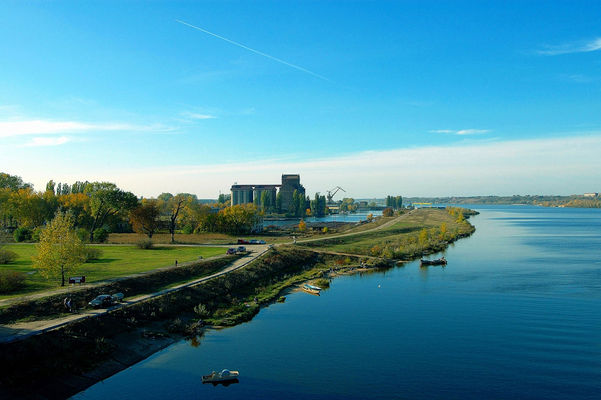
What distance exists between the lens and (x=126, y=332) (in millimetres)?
37938

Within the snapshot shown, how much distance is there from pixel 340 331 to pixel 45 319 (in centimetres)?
2747

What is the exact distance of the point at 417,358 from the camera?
34750mm

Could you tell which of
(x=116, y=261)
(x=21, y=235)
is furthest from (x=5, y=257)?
(x=21, y=235)

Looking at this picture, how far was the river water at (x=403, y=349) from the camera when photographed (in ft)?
96.4

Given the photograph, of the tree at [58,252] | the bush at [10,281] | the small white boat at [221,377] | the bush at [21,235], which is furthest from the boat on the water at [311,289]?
the bush at [21,235]

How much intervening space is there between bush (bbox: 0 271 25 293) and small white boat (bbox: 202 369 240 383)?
2654 cm

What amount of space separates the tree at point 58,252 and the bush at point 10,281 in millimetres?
2124

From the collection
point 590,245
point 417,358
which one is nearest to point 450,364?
point 417,358

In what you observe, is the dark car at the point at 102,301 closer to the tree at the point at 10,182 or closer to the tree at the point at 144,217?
the tree at the point at 144,217

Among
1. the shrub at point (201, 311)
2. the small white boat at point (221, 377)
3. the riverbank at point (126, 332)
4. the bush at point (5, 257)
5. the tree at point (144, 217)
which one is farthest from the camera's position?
the tree at point (144, 217)

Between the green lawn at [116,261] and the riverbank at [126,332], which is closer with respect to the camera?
the riverbank at [126,332]

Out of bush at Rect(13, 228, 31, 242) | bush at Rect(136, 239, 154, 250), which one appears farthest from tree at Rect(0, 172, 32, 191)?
bush at Rect(136, 239, 154, 250)

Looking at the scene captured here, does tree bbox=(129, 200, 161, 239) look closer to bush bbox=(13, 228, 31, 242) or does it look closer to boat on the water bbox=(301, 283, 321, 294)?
bush bbox=(13, 228, 31, 242)

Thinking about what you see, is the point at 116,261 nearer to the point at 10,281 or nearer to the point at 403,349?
the point at 10,281
